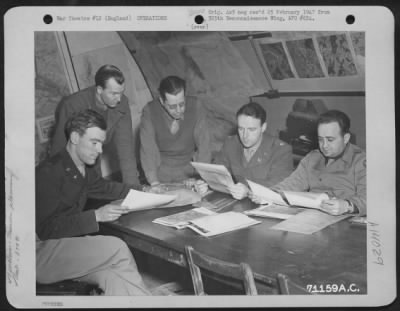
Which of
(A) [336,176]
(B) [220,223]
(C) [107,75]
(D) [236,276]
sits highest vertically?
(C) [107,75]

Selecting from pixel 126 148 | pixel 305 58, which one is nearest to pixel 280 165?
pixel 305 58

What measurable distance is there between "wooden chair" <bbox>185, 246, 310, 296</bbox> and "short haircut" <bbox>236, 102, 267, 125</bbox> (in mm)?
329

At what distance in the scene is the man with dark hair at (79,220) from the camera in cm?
126

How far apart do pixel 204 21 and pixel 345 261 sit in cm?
63

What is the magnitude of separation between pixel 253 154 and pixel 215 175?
0.10 metres

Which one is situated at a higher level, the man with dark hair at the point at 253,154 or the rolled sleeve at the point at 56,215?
the man with dark hair at the point at 253,154

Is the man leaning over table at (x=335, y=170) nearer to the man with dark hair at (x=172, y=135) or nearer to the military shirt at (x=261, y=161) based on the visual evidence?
the military shirt at (x=261, y=161)

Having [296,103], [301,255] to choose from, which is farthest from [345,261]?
[296,103]

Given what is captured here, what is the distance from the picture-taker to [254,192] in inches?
50.8


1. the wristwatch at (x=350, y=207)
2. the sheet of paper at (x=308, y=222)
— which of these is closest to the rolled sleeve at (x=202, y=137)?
the sheet of paper at (x=308, y=222)

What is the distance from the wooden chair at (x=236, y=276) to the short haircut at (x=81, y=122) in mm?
354

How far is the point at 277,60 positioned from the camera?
4.23 ft

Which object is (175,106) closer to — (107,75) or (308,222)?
(107,75)

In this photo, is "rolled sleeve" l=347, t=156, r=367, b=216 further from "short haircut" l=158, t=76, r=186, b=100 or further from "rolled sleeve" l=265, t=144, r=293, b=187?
"short haircut" l=158, t=76, r=186, b=100
